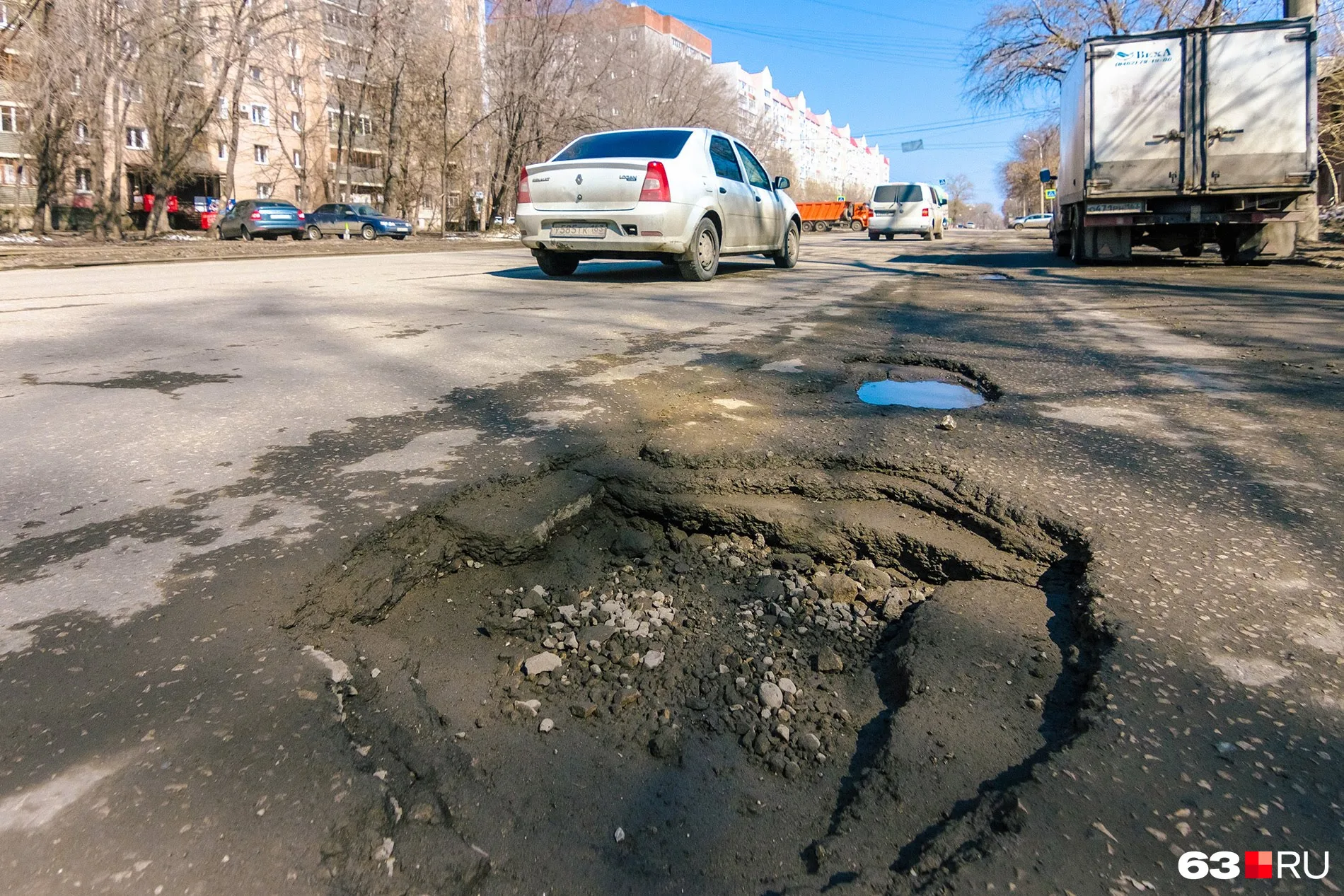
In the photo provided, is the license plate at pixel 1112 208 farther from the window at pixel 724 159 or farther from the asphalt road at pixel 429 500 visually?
the asphalt road at pixel 429 500

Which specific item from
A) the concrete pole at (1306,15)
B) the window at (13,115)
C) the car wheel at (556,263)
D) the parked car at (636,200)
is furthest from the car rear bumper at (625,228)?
the window at (13,115)

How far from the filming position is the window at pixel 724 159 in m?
9.80

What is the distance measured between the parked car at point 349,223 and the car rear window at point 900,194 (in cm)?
1796

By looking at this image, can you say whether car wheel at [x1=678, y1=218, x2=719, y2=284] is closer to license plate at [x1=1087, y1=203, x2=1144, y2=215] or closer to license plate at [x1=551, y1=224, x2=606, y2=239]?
license plate at [x1=551, y1=224, x2=606, y2=239]

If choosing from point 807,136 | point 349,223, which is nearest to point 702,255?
point 349,223

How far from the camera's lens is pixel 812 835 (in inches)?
56.2

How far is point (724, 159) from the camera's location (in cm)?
1012

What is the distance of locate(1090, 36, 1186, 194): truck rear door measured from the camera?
37.5 feet

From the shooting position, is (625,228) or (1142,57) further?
(1142,57)

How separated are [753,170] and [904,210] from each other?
21.4 m

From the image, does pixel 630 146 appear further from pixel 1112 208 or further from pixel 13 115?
pixel 13 115

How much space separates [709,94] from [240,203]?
29.4 metres

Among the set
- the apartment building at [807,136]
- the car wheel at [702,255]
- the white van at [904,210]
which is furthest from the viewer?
the apartment building at [807,136]

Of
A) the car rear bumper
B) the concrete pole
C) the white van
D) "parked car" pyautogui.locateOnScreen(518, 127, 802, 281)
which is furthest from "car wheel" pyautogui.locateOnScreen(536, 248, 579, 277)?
the white van
